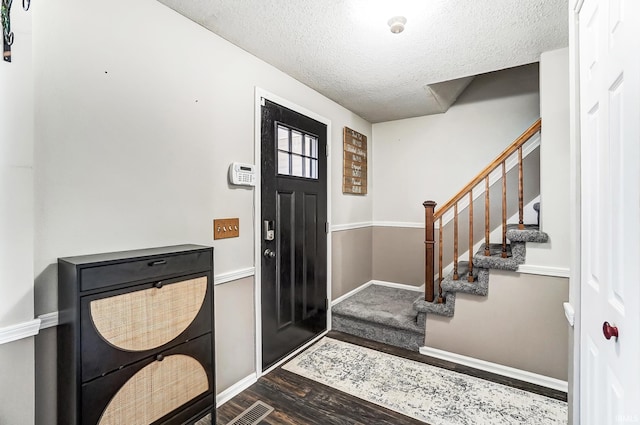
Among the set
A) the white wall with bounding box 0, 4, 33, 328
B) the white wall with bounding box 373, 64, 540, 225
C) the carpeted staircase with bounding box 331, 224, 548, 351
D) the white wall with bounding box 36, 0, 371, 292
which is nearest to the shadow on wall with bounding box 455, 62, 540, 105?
the white wall with bounding box 373, 64, 540, 225

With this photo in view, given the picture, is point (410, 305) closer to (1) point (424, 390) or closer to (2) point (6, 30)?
(1) point (424, 390)

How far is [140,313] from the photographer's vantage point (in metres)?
1.32

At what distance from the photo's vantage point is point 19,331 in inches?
45.3

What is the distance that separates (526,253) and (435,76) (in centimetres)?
163

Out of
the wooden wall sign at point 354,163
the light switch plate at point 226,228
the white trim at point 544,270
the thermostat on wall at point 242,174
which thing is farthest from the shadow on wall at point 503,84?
the light switch plate at point 226,228

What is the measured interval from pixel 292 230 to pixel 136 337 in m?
1.47

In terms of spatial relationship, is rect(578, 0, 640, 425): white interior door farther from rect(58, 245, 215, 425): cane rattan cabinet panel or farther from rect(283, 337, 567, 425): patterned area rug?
rect(58, 245, 215, 425): cane rattan cabinet panel

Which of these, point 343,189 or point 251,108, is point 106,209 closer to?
point 251,108

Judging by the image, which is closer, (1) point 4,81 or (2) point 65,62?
(1) point 4,81

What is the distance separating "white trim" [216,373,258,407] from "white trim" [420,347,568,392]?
1488 mm

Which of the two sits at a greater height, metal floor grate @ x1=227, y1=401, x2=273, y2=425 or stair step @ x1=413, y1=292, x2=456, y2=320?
stair step @ x1=413, y1=292, x2=456, y2=320

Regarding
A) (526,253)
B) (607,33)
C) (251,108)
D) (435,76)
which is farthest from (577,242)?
(251,108)

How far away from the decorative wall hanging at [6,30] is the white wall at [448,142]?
11.5 feet

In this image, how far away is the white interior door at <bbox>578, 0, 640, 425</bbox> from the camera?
74 cm
